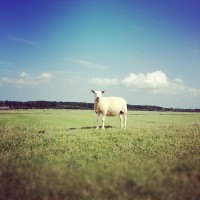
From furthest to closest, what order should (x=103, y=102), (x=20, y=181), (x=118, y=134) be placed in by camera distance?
(x=103, y=102)
(x=118, y=134)
(x=20, y=181)

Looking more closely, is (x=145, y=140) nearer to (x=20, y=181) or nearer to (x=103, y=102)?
(x=103, y=102)

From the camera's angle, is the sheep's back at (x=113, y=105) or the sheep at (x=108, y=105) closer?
the sheep at (x=108, y=105)

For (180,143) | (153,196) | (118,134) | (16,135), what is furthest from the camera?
(16,135)

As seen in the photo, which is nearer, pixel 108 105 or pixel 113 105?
pixel 108 105

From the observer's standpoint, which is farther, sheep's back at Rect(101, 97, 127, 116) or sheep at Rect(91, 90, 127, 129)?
sheep's back at Rect(101, 97, 127, 116)

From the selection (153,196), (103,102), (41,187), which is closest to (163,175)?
(153,196)

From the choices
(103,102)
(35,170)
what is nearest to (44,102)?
(103,102)

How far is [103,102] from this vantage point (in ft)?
87.0

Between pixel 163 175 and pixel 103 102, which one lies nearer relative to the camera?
pixel 163 175

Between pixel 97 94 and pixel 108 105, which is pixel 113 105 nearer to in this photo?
pixel 108 105

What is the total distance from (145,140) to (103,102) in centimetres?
834

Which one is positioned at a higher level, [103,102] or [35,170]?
[103,102]

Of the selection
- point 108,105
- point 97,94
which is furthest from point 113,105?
point 97,94

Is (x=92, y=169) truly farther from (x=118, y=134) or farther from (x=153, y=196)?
(x=118, y=134)
